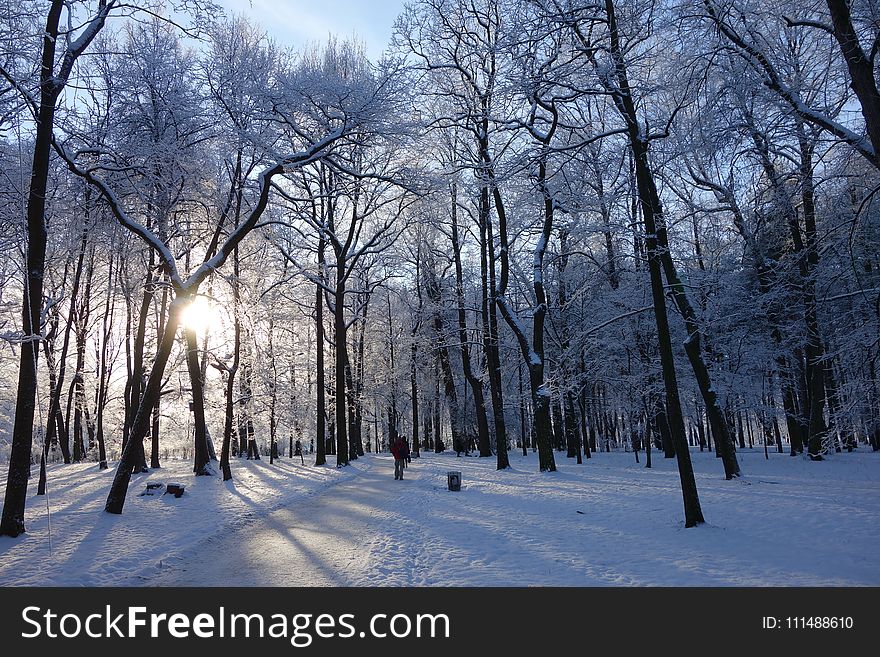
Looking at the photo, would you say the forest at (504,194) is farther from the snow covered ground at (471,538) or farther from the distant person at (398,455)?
the distant person at (398,455)

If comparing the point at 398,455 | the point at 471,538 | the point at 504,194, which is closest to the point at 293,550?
the point at 471,538

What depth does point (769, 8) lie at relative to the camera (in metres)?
9.25

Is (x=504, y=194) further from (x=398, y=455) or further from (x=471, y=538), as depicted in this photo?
(x=471, y=538)

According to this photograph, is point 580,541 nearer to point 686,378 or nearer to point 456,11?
point 686,378

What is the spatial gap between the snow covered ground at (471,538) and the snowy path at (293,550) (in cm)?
3

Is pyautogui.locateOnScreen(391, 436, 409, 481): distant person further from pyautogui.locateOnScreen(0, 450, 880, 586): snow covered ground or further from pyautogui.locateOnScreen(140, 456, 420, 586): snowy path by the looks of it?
pyautogui.locateOnScreen(140, 456, 420, 586): snowy path

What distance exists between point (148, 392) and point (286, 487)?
6621 mm

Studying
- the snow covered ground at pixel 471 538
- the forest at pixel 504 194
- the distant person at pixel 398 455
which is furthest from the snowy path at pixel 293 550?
the distant person at pixel 398 455

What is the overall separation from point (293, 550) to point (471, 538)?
2924 millimetres

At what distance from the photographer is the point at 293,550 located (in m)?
7.95

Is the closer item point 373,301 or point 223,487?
point 223,487

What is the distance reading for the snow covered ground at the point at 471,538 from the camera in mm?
6273

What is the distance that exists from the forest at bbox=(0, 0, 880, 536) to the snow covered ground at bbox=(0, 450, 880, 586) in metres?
1.22

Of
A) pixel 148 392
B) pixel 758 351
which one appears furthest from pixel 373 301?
pixel 148 392
